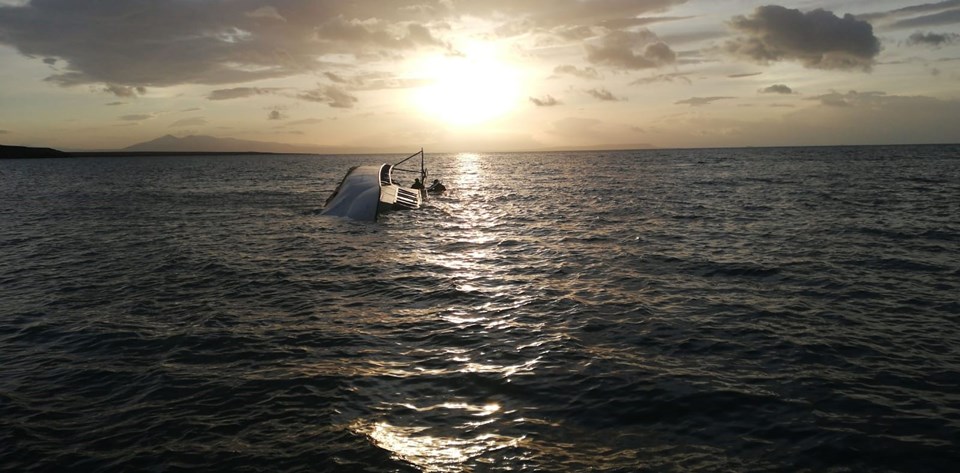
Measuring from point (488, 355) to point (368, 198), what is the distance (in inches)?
1255

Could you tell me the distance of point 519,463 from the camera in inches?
343

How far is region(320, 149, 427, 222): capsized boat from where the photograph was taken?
42438 mm

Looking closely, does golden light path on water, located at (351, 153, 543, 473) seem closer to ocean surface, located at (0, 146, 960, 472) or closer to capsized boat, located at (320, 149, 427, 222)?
ocean surface, located at (0, 146, 960, 472)

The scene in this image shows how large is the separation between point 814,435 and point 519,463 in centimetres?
539

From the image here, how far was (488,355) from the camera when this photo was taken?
13.7 m

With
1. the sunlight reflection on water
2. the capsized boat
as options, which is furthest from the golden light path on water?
the capsized boat

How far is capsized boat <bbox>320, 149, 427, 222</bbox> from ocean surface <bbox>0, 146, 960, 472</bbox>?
11.8 metres

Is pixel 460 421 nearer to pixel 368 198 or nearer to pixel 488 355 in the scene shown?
pixel 488 355

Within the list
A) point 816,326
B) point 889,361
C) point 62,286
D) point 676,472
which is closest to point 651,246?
point 816,326

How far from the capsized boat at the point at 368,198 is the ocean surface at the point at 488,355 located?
1185cm

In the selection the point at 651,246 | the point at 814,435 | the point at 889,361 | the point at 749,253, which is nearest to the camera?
the point at 814,435

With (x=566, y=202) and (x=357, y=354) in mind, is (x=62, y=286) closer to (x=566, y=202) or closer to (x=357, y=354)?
(x=357, y=354)

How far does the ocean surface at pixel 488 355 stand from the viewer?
9.27 m

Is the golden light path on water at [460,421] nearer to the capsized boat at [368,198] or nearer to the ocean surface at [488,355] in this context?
the ocean surface at [488,355]
